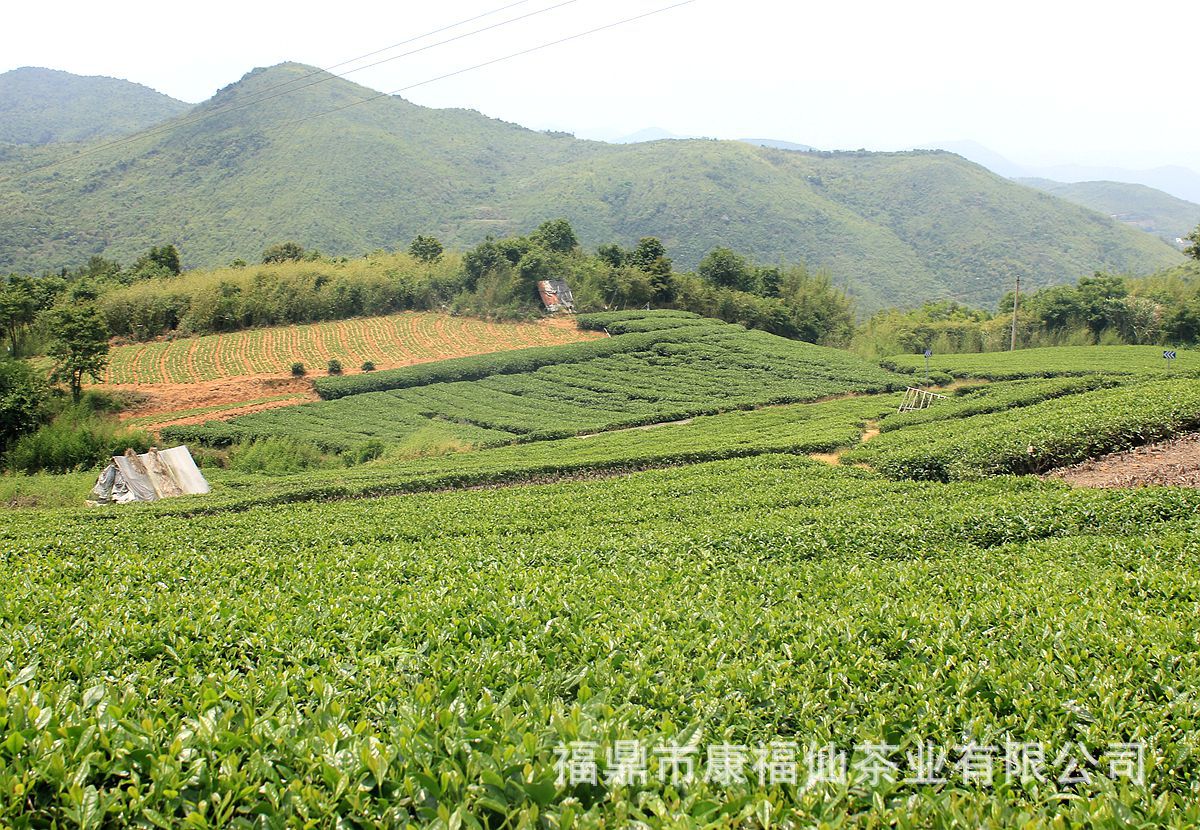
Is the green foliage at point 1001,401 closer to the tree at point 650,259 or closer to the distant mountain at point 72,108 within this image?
the tree at point 650,259

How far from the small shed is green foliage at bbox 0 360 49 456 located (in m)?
31.7

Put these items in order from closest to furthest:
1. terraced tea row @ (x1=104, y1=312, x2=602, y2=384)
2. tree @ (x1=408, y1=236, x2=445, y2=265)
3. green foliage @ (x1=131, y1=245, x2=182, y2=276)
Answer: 1. terraced tea row @ (x1=104, y1=312, x2=602, y2=384)
2. green foliage @ (x1=131, y1=245, x2=182, y2=276)
3. tree @ (x1=408, y1=236, x2=445, y2=265)

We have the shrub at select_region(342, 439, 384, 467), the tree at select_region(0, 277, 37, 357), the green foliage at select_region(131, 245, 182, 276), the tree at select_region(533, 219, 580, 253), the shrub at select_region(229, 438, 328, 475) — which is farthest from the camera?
the tree at select_region(533, 219, 580, 253)

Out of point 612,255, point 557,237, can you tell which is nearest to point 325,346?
point 557,237

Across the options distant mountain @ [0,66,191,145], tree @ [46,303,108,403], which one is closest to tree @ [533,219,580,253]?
tree @ [46,303,108,403]

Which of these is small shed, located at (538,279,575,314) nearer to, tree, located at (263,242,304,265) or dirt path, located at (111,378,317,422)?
dirt path, located at (111,378,317,422)

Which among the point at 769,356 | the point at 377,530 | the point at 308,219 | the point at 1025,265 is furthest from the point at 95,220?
the point at 1025,265

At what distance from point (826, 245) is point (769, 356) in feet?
250

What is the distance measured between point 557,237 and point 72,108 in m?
180

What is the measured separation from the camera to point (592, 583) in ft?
22.7

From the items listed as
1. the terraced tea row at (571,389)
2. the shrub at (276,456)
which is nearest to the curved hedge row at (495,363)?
the terraced tea row at (571,389)

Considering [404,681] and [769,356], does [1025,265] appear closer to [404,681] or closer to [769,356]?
[769,356]

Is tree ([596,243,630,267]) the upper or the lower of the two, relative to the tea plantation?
upper

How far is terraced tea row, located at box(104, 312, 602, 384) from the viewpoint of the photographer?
3959cm
